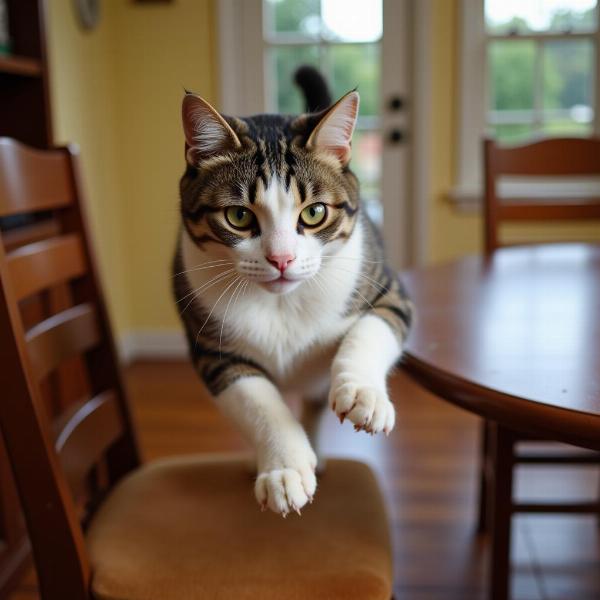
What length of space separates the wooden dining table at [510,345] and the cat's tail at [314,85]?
1.13 ft

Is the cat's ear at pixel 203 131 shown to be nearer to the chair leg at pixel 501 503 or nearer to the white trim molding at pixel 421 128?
the chair leg at pixel 501 503

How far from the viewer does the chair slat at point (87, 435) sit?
100 cm

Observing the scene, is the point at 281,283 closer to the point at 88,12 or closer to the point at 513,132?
the point at 88,12

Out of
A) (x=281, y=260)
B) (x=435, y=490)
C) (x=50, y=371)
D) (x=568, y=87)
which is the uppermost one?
(x=568, y=87)

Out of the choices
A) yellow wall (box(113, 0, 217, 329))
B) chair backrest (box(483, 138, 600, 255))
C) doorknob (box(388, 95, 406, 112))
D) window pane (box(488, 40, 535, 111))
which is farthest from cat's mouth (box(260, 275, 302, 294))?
window pane (box(488, 40, 535, 111))

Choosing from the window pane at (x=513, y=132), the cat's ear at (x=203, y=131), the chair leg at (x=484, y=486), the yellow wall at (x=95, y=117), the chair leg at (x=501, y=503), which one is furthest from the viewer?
the window pane at (x=513, y=132)

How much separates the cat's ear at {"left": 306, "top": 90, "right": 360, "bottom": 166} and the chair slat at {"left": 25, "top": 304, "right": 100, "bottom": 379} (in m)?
0.48

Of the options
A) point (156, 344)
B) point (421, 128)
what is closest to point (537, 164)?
point (421, 128)

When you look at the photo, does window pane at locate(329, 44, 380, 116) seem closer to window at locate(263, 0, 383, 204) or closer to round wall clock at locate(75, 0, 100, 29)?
window at locate(263, 0, 383, 204)

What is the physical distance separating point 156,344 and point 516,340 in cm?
246

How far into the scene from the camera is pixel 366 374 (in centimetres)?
73

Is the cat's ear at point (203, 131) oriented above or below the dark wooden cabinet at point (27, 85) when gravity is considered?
below

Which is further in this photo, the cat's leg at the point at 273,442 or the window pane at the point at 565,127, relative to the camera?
the window pane at the point at 565,127

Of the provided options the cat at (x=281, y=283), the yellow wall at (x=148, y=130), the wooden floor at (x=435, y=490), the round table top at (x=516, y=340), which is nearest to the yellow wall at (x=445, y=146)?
the yellow wall at (x=148, y=130)
